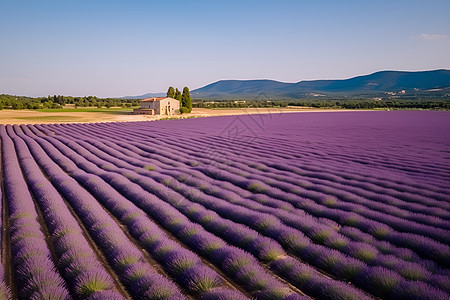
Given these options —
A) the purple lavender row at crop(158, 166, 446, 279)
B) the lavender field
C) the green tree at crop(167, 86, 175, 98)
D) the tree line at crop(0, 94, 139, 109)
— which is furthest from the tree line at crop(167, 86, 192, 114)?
the purple lavender row at crop(158, 166, 446, 279)

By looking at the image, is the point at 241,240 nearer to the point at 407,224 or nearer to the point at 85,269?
the point at 85,269

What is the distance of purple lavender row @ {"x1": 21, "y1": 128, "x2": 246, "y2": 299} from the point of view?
9.91 feet

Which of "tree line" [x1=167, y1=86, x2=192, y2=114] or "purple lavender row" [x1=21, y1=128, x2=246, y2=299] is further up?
"tree line" [x1=167, y1=86, x2=192, y2=114]

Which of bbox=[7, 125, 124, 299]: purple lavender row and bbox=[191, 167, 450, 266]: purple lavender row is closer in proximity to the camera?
bbox=[7, 125, 124, 299]: purple lavender row

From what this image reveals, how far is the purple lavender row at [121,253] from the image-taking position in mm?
2812

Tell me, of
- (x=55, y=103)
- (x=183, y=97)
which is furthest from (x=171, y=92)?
(x=55, y=103)

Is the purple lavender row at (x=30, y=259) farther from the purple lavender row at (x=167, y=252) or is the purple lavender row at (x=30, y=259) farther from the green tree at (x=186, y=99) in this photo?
the green tree at (x=186, y=99)

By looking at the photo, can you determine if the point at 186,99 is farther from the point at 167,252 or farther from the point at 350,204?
the point at 167,252

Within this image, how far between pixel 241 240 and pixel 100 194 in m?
3.70

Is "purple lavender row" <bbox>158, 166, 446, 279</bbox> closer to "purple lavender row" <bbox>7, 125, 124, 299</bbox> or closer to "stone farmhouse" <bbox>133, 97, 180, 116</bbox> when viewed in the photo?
"purple lavender row" <bbox>7, 125, 124, 299</bbox>

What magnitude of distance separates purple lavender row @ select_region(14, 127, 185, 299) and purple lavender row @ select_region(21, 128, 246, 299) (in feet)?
0.70

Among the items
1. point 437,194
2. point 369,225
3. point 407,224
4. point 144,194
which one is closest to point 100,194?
point 144,194

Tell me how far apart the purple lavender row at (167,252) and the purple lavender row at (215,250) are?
234 mm

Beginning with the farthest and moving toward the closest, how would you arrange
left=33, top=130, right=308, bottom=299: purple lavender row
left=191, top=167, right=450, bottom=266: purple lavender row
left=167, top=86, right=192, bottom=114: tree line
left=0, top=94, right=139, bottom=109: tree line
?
1. left=0, top=94, right=139, bottom=109: tree line
2. left=167, top=86, right=192, bottom=114: tree line
3. left=191, top=167, right=450, bottom=266: purple lavender row
4. left=33, top=130, right=308, bottom=299: purple lavender row
